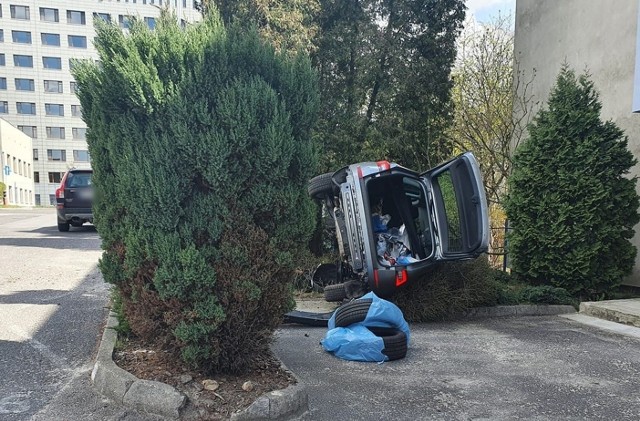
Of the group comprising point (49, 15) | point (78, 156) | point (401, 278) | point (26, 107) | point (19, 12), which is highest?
point (19, 12)

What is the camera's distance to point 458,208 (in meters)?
5.78

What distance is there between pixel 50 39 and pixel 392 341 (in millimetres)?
70726

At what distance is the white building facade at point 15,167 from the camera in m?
44.1

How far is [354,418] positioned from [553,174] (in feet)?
18.0

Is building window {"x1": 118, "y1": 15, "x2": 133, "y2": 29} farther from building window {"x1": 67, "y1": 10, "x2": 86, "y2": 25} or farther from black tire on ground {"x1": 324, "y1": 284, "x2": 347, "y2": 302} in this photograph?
building window {"x1": 67, "y1": 10, "x2": 86, "y2": 25}

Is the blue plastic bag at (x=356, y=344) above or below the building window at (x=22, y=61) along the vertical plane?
below

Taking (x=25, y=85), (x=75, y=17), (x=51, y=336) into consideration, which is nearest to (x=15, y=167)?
(x=25, y=85)

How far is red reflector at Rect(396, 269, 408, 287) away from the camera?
216 inches

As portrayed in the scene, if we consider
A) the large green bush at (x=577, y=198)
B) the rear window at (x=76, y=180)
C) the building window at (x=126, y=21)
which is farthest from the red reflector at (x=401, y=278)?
the rear window at (x=76, y=180)

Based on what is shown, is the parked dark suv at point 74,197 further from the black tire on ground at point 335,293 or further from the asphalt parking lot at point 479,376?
the asphalt parking lot at point 479,376

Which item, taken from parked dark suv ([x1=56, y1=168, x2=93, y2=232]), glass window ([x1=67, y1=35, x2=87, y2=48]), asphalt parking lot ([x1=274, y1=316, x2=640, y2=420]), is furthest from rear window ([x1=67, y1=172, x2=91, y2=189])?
glass window ([x1=67, y1=35, x2=87, y2=48])

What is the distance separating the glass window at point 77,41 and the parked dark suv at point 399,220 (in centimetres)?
6652

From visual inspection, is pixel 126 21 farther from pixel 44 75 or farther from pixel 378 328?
pixel 44 75

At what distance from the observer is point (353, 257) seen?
18.2 ft
